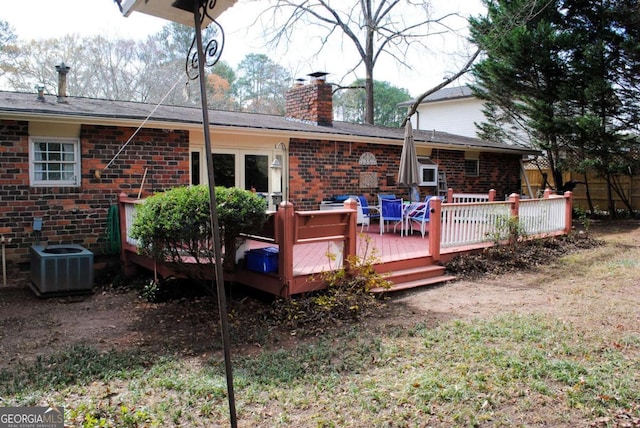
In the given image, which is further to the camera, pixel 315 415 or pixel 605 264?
pixel 605 264

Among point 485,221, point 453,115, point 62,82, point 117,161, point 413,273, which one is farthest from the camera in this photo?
point 453,115

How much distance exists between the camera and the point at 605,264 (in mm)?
8992

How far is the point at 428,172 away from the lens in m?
13.5

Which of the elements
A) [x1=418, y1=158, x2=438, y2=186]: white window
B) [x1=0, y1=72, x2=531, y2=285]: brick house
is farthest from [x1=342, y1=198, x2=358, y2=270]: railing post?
[x1=418, y1=158, x2=438, y2=186]: white window

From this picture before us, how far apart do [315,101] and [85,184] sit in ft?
21.6

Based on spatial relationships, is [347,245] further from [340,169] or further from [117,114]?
[340,169]

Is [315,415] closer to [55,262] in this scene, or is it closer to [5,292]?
[55,262]

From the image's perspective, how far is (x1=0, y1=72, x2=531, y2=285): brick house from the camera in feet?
25.6

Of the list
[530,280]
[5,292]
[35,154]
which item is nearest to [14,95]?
[35,154]

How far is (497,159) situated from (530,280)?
9022 mm

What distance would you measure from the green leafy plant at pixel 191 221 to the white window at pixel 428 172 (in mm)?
8088

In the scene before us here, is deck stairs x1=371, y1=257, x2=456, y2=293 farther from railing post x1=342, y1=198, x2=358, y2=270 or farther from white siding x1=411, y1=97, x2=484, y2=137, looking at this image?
white siding x1=411, y1=97, x2=484, y2=137

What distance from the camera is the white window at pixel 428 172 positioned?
1336cm

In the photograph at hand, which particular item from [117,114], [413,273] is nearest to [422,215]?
[413,273]
